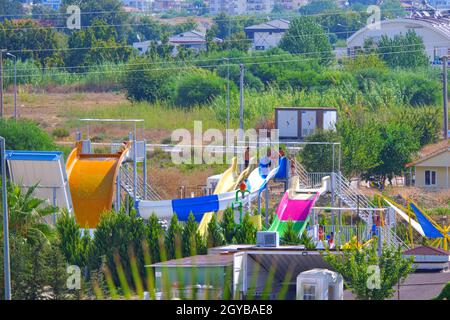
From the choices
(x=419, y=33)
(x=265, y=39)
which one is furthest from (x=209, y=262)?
(x=265, y=39)

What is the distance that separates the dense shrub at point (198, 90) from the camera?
58781mm

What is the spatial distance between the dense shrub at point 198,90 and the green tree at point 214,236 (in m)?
34.6

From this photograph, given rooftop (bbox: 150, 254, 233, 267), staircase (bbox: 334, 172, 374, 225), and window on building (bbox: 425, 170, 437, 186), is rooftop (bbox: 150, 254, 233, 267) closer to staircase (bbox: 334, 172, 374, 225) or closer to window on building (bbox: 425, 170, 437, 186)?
staircase (bbox: 334, 172, 374, 225)

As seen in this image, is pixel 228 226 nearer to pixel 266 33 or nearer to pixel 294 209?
pixel 294 209

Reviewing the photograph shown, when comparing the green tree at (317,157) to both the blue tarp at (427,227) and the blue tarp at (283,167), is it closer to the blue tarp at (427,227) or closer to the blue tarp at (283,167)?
the blue tarp at (427,227)

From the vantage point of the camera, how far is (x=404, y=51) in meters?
74.2

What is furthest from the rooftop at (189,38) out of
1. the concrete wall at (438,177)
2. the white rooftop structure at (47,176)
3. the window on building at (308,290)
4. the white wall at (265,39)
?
the window on building at (308,290)

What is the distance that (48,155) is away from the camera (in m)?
26.4

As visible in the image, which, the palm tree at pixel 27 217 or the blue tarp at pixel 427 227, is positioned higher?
the palm tree at pixel 27 217

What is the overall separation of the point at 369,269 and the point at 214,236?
17.6ft

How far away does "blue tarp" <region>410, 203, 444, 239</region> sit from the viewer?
29188mm

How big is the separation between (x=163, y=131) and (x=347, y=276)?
3312 cm
